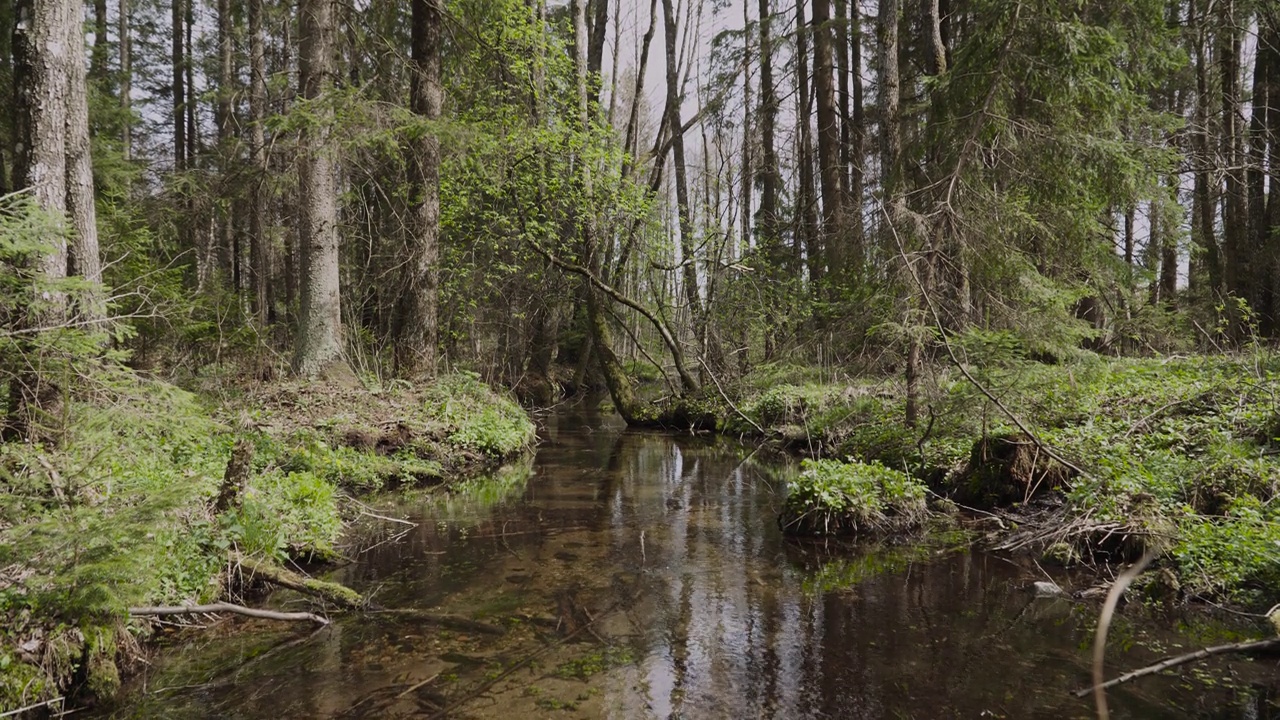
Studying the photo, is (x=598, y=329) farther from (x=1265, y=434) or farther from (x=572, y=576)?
(x=1265, y=434)

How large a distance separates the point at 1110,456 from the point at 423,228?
33.5ft

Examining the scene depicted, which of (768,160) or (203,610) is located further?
(768,160)

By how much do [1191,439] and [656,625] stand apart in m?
5.76

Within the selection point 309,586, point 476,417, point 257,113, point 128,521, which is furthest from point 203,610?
point 257,113

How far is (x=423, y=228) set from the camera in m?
12.2

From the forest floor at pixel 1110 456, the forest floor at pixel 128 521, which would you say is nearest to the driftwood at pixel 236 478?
the forest floor at pixel 128 521

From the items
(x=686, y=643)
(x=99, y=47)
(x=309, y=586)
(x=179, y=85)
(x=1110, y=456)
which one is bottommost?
(x=686, y=643)

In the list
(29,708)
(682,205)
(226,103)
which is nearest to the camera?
(29,708)

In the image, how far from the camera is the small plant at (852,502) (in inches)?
287

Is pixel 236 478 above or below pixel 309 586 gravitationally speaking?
above

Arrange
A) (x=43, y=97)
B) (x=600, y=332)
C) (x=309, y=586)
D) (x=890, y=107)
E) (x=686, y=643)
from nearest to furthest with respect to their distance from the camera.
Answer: (x=686, y=643) → (x=309, y=586) → (x=43, y=97) → (x=890, y=107) → (x=600, y=332)

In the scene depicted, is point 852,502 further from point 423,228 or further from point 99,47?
point 99,47

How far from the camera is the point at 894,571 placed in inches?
249

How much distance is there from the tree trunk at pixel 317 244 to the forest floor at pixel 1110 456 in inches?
300
